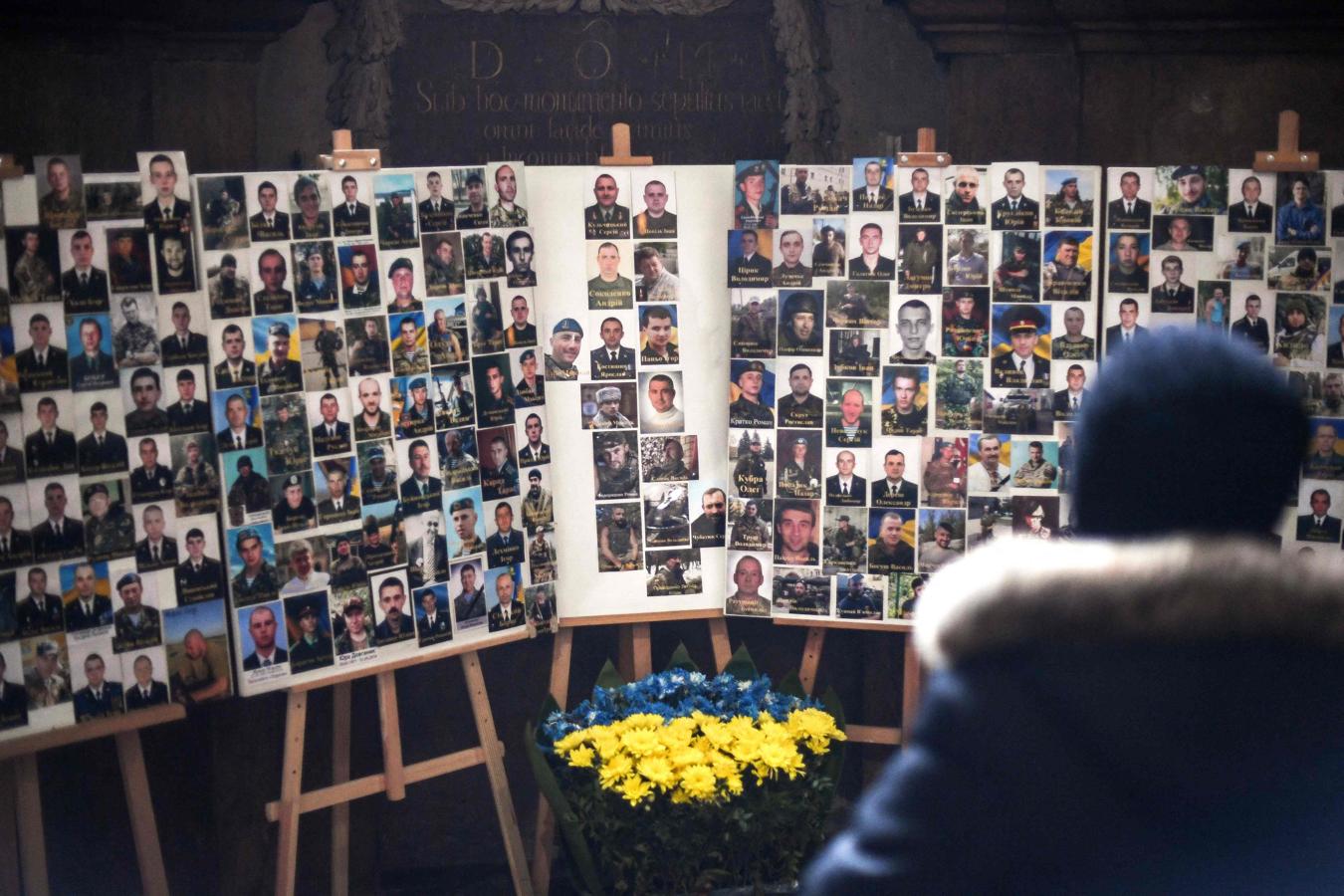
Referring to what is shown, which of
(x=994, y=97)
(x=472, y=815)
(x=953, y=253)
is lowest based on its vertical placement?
(x=472, y=815)

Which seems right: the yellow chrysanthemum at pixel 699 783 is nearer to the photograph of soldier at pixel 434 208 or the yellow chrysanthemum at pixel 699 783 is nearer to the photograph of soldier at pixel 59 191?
the photograph of soldier at pixel 434 208

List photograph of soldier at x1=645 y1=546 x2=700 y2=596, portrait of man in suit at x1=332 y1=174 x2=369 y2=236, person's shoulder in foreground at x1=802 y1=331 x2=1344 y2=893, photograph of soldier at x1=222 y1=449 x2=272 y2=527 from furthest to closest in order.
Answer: photograph of soldier at x1=645 y1=546 x2=700 y2=596 < portrait of man in suit at x1=332 y1=174 x2=369 y2=236 < photograph of soldier at x1=222 y1=449 x2=272 y2=527 < person's shoulder in foreground at x1=802 y1=331 x2=1344 y2=893

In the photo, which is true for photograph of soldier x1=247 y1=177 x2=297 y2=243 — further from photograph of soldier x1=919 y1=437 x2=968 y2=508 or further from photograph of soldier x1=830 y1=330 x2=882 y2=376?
photograph of soldier x1=919 y1=437 x2=968 y2=508

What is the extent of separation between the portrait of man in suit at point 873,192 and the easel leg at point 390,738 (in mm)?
1594

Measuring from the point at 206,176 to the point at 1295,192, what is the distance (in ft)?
8.36

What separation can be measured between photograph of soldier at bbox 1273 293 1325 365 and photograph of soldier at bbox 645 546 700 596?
152 centimetres

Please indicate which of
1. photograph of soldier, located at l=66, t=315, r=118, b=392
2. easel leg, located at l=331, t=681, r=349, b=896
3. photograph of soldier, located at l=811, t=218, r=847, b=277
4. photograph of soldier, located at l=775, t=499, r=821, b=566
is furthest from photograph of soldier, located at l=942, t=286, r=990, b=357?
photograph of soldier, located at l=66, t=315, r=118, b=392

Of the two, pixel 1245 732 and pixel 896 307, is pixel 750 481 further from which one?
pixel 1245 732

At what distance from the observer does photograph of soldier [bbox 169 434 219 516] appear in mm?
3098

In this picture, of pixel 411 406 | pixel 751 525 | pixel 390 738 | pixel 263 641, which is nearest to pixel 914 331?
pixel 751 525

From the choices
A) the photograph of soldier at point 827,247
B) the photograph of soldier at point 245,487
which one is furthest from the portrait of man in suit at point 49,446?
the photograph of soldier at point 827,247

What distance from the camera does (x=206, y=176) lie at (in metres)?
3.10

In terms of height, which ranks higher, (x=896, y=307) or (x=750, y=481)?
(x=896, y=307)

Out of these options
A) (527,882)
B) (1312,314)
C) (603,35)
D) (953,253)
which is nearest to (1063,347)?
(953,253)
